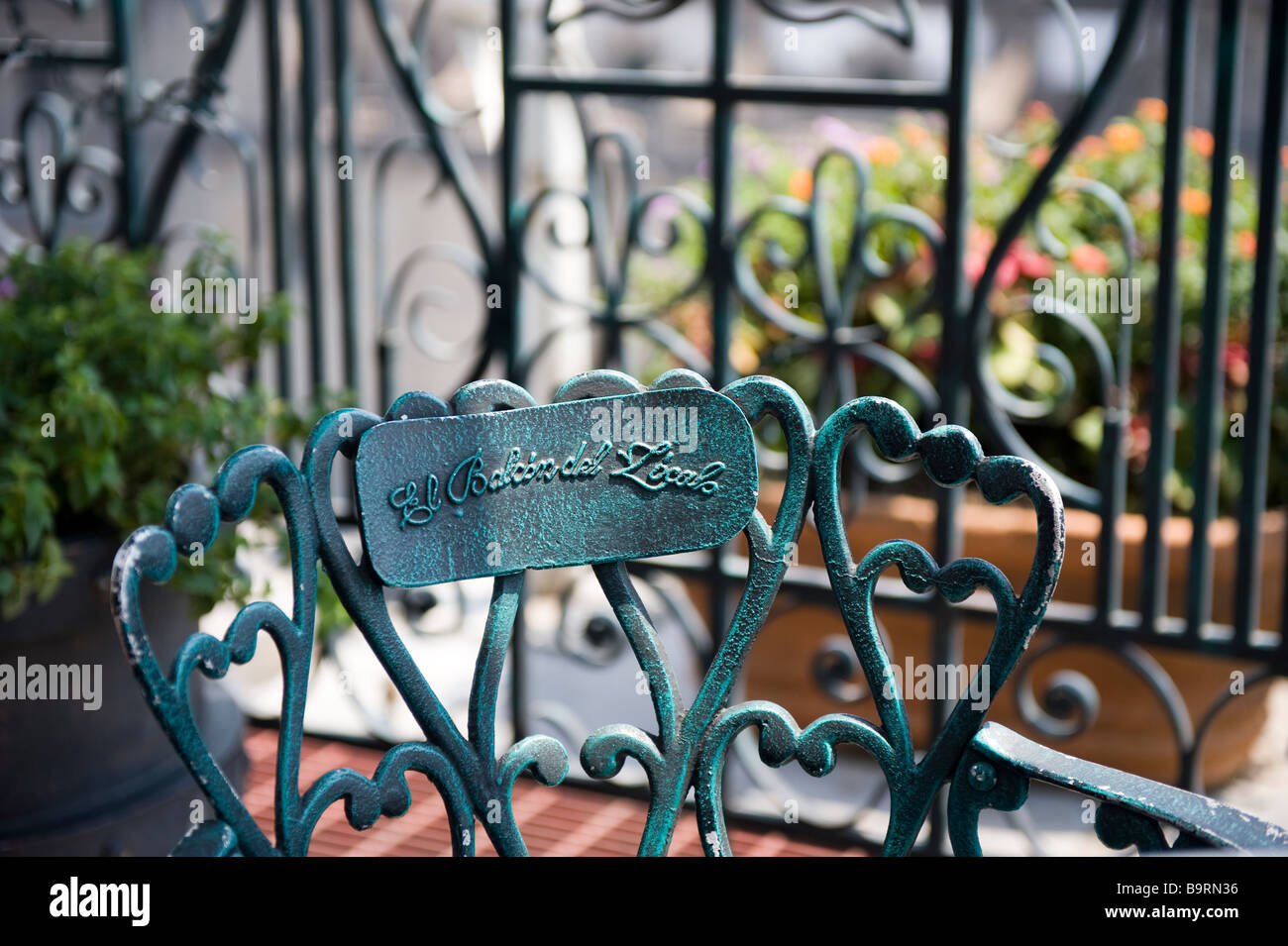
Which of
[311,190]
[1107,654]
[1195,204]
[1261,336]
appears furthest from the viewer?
[1195,204]

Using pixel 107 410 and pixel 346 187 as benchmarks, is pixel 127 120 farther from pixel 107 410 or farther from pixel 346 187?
pixel 107 410

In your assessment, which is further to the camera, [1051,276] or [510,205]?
[1051,276]

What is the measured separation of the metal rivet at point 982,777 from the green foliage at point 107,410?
1.02 meters

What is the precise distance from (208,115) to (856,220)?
3.38 ft

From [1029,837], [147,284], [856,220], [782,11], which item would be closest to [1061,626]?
[1029,837]

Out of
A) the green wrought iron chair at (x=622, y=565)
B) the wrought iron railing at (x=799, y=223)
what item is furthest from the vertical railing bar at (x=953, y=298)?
the green wrought iron chair at (x=622, y=565)

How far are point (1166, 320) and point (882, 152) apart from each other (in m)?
1.58

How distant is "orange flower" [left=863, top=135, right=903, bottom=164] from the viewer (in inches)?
131

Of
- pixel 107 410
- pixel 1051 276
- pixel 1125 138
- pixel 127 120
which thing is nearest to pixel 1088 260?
pixel 1051 276

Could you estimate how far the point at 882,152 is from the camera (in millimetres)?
3350

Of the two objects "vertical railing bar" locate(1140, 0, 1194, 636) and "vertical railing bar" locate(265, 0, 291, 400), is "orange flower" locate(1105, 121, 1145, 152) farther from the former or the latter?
"vertical railing bar" locate(265, 0, 291, 400)

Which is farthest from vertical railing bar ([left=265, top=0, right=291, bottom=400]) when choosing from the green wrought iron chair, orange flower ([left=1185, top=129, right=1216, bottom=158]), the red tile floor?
orange flower ([left=1185, top=129, right=1216, bottom=158])

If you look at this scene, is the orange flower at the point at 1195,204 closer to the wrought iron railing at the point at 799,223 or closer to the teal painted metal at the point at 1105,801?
the wrought iron railing at the point at 799,223
